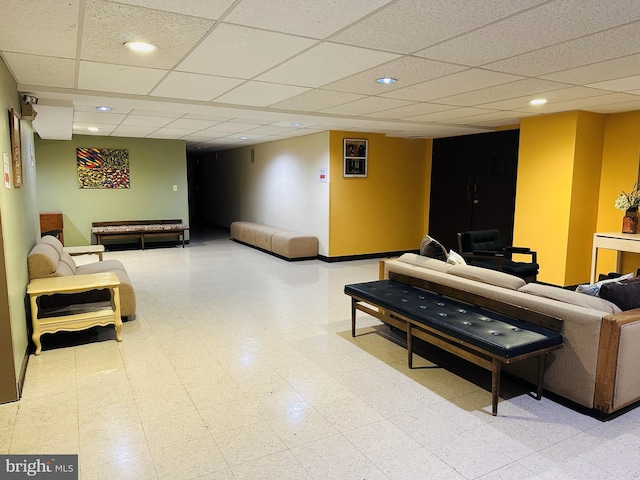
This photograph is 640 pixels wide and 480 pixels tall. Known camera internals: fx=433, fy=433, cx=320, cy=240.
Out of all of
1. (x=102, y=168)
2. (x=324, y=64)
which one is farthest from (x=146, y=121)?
(x=324, y=64)

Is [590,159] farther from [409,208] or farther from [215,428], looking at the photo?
[215,428]

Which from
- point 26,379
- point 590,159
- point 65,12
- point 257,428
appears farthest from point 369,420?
point 590,159

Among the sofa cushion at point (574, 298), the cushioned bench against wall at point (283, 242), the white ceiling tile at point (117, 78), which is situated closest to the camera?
the sofa cushion at point (574, 298)

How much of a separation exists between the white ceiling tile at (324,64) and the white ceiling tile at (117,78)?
3.08 ft

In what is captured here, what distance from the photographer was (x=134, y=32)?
8.30 ft

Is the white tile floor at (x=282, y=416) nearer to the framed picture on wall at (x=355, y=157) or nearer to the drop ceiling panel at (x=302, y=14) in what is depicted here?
the drop ceiling panel at (x=302, y=14)

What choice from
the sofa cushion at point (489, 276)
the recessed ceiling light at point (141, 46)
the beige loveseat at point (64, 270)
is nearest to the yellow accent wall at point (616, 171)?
the sofa cushion at point (489, 276)

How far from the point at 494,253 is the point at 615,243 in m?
1.31

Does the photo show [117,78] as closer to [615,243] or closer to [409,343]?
[409,343]

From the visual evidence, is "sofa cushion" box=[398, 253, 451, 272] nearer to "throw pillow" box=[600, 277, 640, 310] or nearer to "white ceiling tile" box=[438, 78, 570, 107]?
"throw pillow" box=[600, 277, 640, 310]

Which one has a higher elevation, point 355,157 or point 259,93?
point 259,93

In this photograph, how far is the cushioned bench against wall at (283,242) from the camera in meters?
7.77

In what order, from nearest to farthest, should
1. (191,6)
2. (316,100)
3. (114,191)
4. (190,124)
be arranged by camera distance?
(191,6), (316,100), (190,124), (114,191)

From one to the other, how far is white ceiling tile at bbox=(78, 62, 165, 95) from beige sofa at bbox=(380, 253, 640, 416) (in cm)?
325
